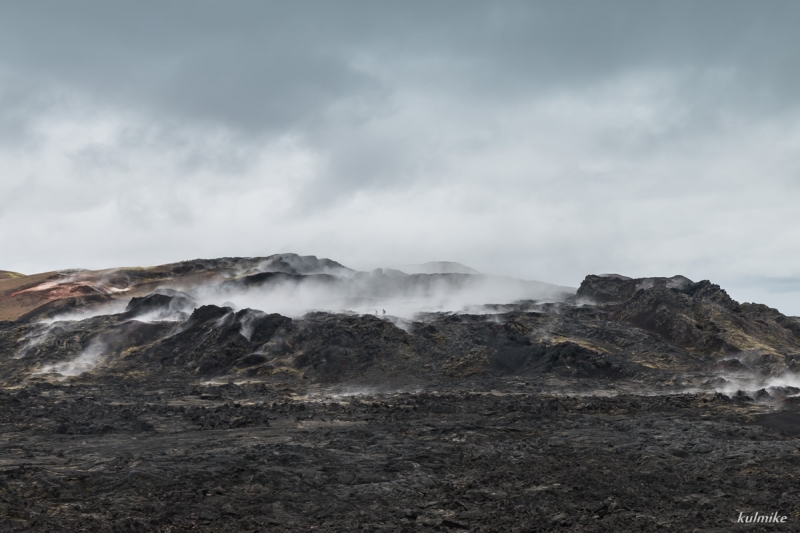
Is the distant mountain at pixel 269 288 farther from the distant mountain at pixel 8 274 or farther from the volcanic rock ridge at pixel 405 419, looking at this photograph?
the distant mountain at pixel 8 274

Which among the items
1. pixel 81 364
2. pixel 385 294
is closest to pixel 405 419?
pixel 81 364

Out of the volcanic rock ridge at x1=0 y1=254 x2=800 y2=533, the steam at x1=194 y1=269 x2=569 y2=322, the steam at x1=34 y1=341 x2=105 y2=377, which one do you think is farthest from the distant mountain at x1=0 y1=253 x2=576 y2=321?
the steam at x1=34 y1=341 x2=105 y2=377

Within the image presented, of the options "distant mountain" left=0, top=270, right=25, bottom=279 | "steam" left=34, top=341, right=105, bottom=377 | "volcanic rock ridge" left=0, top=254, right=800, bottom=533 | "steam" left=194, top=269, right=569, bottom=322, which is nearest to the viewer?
"volcanic rock ridge" left=0, top=254, right=800, bottom=533

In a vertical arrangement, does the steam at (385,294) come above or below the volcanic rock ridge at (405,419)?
above

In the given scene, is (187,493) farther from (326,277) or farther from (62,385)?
(326,277)

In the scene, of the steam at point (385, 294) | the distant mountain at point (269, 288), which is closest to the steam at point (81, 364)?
the steam at point (385, 294)

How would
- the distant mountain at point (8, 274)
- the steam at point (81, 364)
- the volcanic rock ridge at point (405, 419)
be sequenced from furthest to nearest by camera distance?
1. the distant mountain at point (8, 274)
2. the steam at point (81, 364)
3. the volcanic rock ridge at point (405, 419)

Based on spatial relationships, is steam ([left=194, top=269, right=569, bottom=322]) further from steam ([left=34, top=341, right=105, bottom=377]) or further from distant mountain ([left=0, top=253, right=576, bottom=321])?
steam ([left=34, top=341, right=105, bottom=377])

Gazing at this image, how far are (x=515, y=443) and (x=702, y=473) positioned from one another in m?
7.54

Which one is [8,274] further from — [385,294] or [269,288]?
[385,294]

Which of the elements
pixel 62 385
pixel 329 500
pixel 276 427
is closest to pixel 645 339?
pixel 276 427

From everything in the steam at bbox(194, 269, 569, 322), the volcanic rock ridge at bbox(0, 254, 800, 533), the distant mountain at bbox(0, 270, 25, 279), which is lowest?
the volcanic rock ridge at bbox(0, 254, 800, 533)

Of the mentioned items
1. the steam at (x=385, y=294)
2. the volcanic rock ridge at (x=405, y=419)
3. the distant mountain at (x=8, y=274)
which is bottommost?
the volcanic rock ridge at (x=405, y=419)

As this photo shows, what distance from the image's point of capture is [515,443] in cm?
2542
